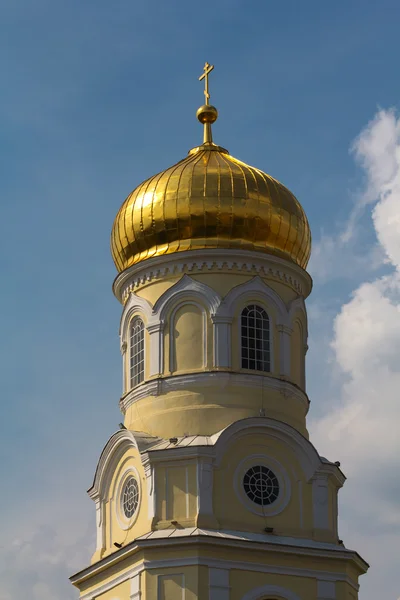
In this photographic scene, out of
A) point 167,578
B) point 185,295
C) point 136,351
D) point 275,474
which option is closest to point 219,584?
point 167,578

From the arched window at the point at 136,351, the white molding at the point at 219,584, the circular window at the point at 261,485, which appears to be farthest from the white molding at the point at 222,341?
the white molding at the point at 219,584

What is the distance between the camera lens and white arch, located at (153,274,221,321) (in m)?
27.2

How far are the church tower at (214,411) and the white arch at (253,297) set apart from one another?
2 centimetres

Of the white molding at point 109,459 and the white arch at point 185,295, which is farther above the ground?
the white arch at point 185,295

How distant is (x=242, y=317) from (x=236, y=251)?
1232mm

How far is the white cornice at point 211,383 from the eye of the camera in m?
26.6

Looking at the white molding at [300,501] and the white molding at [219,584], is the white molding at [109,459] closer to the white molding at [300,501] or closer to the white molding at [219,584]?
the white molding at [300,501]

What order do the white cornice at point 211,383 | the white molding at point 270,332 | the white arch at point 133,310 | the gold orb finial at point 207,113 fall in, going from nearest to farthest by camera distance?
the white cornice at point 211,383, the white molding at point 270,332, the white arch at point 133,310, the gold orb finial at point 207,113

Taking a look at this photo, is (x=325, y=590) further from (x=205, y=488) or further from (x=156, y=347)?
(x=156, y=347)

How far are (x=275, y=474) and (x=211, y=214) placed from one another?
4980 millimetres

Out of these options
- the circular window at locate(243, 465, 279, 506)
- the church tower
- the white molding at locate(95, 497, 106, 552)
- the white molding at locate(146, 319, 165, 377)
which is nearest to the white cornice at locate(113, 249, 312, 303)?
the church tower

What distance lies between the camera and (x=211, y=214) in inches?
1081

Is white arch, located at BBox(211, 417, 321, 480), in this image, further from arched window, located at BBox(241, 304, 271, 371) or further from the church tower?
arched window, located at BBox(241, 304, 271, 371)

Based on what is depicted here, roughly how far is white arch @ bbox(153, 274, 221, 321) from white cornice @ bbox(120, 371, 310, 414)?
127 centimetres
